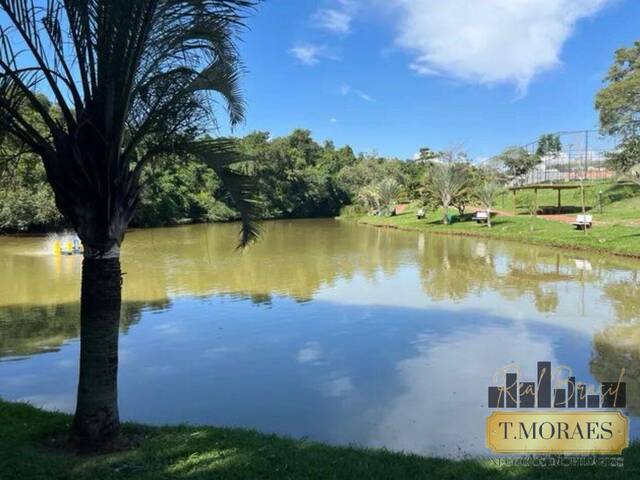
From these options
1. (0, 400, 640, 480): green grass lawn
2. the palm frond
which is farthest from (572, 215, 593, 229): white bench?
(0, 400, 640, 480): green grass lawn

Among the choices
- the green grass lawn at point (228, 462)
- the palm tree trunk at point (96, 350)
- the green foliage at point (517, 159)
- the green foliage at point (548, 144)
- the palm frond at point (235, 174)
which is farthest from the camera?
the green foliage at point (548, 144)

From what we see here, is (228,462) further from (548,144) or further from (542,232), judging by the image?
(548,144)

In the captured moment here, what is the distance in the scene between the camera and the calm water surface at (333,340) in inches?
239

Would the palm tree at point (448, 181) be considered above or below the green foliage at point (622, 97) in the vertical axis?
below

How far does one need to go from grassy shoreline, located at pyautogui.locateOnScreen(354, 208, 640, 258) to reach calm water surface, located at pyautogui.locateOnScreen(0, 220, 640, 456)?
2.91 metres

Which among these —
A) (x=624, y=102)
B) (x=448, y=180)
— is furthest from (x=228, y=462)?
(x=448, y=180)

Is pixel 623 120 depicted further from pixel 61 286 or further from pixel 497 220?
pixel 61 286

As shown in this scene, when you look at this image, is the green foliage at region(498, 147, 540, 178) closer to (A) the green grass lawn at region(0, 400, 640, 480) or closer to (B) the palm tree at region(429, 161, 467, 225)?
(B) the palm tree at region(429, 161, 467, 225)

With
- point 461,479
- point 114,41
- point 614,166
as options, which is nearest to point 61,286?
point 114,41

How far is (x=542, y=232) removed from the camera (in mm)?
27625

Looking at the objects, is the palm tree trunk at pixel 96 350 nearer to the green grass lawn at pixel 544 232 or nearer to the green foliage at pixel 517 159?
the green grass lawn at pixel 544 232

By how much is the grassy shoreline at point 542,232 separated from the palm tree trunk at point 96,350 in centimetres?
1980

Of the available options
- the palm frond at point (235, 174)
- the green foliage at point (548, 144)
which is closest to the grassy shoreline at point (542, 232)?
the palm frond at point (235, 174)

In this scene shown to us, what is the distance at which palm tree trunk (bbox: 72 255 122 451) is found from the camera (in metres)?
4.40
